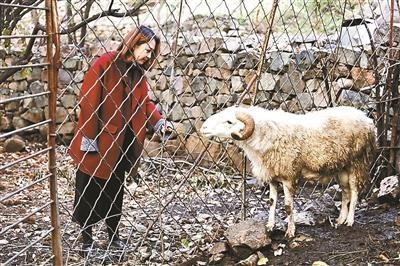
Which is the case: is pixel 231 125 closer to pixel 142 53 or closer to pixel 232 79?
pixel 142 53

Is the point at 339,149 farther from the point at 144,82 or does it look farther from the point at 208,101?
the point at 208,101

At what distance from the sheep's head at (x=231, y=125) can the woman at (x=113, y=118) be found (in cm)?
43

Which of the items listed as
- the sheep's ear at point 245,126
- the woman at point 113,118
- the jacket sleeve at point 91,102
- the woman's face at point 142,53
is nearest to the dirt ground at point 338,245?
the woman at point 113,118

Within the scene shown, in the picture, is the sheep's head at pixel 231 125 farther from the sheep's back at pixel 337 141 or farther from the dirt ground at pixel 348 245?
the dirt ground at pixel 348 245

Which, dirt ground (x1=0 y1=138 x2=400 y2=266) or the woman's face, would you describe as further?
the woman's face

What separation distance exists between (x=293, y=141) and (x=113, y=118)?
1176 mm

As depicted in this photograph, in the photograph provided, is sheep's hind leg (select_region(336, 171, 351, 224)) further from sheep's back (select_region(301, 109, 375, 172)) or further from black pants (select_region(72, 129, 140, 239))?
black pants (select_region(72, 129, 140, 239))

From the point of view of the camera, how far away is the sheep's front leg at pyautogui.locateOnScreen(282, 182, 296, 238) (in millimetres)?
3727

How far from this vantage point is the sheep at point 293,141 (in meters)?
3.62

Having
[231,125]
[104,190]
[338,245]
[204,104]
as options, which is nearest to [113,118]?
[104,190]

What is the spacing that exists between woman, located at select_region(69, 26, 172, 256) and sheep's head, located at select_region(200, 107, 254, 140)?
429 millimetres

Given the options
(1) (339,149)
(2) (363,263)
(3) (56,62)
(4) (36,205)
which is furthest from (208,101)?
(3) (56,62)

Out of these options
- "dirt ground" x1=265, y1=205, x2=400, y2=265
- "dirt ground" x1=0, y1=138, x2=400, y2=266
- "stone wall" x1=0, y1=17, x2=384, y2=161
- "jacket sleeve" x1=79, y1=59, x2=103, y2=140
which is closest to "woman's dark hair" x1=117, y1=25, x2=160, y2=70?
"jacket sleeve" x1=79, y1=59, x2=103, y2=140

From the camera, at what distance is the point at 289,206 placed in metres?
3.78
